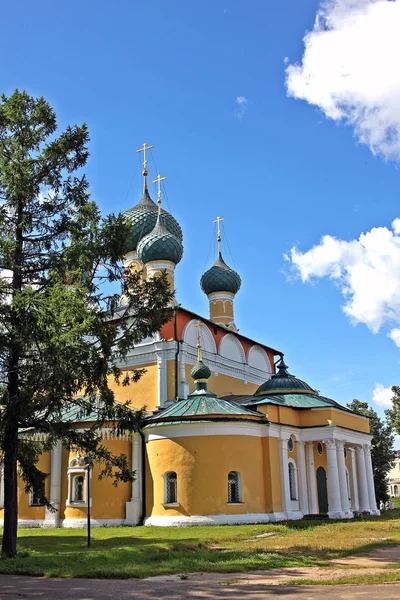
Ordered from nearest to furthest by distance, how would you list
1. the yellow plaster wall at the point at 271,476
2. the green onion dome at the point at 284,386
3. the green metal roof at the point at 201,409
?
the green metal roof at the point at 201,409
the yellow plaster wall at the point at 271,476
the green onion dome at the point at 284,386

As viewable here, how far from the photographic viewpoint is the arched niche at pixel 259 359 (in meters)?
31.6

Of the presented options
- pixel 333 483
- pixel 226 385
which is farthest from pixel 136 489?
pixel 226 385

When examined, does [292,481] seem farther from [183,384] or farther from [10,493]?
[10,493]

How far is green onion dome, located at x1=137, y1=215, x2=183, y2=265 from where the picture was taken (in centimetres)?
2805

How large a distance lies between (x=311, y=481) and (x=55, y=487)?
9.60m

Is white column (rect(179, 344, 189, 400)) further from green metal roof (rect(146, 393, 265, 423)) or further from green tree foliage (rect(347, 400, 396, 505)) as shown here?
green tree foliage (rect(347, 400, 396, 505))

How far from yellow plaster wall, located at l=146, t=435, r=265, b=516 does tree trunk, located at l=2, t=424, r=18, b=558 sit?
848cm

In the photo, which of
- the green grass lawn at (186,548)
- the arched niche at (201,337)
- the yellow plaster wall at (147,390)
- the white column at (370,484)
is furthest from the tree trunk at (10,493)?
the white column at (370,484)

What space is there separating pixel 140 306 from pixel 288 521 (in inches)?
419

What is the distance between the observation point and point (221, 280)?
1305 inches

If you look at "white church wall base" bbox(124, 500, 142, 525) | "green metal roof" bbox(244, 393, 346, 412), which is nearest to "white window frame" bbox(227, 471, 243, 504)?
"white church wall base" bbox(124, 500, 142, 525)

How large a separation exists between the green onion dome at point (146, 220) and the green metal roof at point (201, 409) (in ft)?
33.3

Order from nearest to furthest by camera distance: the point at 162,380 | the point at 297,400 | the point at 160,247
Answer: the point at 162,380 → the point at 297,400 → the point at 160,247

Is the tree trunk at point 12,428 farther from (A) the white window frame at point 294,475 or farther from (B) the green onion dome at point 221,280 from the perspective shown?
(B) the green onion dome at point 221,280
